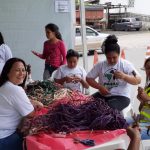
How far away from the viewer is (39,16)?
345 inches

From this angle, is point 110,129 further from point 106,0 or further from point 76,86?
point 106,0

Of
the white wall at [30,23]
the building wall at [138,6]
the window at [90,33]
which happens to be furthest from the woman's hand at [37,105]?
the building wall at [138,6]

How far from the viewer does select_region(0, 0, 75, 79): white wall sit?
28.2ft

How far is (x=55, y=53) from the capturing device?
265 inches

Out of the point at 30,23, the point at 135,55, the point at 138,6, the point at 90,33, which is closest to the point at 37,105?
the point at 30,23

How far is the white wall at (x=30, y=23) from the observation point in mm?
8609

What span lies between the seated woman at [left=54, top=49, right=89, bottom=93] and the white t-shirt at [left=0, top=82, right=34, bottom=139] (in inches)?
69.9

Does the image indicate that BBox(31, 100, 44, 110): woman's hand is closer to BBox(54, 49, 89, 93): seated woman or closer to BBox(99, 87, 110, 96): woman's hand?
BBox(99, 87, 110, 96): woman's hand

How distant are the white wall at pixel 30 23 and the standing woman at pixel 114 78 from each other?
13.7 feet

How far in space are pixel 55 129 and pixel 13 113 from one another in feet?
1.57

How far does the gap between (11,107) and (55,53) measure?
345 centimetres

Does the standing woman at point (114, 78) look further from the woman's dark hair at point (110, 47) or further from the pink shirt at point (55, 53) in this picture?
the pink shirt at point (55, 53)

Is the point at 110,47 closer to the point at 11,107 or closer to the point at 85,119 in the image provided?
the point at 85,119

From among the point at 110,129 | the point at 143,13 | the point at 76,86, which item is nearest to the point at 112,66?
the point at 76,86
